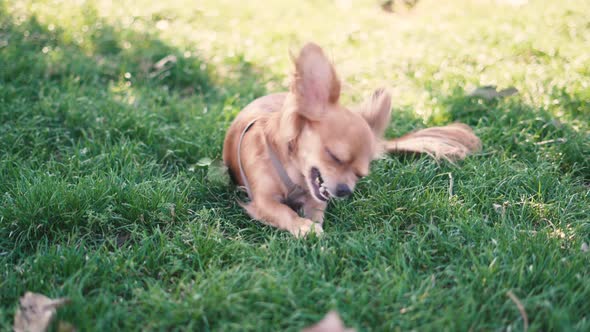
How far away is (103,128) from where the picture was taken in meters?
3.62

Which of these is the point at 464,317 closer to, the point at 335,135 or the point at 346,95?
the point at 335,135


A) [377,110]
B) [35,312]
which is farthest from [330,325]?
[377,110]

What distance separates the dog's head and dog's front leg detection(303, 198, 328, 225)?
10cm

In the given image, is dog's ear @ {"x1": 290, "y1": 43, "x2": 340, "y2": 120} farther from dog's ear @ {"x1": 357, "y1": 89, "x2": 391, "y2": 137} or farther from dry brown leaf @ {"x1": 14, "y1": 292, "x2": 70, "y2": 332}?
dry brown leaf @ {"x1": 14, "y1": 292, "x2": 70, "y2": 332}

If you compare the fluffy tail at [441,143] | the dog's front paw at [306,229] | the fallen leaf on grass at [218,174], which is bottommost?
the fallen leaf on grass at [218,174]

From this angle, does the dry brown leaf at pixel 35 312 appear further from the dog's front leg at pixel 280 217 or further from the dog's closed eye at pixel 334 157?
the dog's closed eye at pixel 334 157

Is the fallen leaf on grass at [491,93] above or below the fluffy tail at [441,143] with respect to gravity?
above

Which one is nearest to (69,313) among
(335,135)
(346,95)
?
(335,135)

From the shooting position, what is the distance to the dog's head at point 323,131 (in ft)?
8.82

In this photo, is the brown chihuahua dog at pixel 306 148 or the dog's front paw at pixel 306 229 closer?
the dog's front paw at pixel 306 229

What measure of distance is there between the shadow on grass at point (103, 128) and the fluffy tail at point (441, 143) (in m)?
1.17

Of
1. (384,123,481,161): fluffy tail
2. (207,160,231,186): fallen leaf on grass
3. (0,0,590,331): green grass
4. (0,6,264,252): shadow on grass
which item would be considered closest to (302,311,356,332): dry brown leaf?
(0,0,590,331): green grass

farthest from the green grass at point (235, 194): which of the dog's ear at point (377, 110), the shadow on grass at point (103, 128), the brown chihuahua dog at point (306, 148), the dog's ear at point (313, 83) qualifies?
the dog's ear at point (313, 83)

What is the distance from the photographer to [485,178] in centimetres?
314
